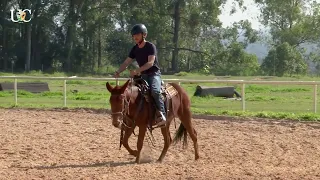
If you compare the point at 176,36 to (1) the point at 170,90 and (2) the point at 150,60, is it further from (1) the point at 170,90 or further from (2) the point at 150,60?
(2) the point at 150,60

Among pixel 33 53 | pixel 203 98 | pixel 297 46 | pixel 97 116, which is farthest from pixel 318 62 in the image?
pixel 97 116

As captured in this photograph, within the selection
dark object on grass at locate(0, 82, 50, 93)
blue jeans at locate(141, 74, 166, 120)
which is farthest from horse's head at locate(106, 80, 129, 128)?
dark object on grass at locate(0, 82, 50, 93)

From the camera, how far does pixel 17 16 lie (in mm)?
51375

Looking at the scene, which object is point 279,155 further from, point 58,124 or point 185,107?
point 58,124

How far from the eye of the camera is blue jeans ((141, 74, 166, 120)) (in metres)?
9.61

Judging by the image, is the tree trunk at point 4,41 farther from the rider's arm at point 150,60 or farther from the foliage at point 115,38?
the rider's arm at point 150,60

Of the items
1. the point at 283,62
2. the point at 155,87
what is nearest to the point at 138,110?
the point at 155,87

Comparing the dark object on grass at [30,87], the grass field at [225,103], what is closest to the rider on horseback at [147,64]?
the grass field at [225,103]

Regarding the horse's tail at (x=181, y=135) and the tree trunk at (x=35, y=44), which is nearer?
the horse's tail at (x=181, y=135)

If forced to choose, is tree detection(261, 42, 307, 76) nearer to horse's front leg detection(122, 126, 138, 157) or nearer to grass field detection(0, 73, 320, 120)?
grass field detection(0, 73, 320, 120)

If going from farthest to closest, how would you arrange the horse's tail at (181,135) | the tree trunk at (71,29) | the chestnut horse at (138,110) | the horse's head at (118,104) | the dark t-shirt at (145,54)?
the tree trunk at (71,29) < the horse's tail at (181,135) < the dark t-shirt at (145,54) < the chestnut horse at (138,110) < the horse's head at (118,104)

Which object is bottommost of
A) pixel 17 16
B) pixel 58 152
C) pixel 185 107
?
pixel 58 152

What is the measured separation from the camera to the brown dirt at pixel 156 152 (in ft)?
27.2

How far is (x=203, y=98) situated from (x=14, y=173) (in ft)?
46.8
